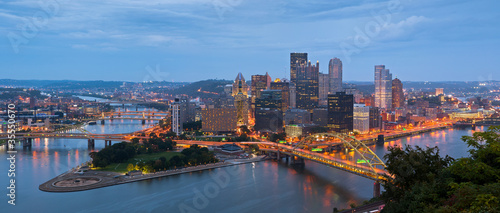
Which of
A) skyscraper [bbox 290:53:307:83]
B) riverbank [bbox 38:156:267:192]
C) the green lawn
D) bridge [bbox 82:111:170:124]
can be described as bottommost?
riverbank [bbox 38:156:267:192]

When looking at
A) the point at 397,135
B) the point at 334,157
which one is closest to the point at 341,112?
the point at 397,135

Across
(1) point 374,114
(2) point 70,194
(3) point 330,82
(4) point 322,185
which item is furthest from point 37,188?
(3) point 330,82

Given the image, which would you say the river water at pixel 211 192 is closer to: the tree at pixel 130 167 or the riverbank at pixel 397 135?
the tree at pixel 130 167

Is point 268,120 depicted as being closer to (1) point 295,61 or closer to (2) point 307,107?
(2) point 307,107

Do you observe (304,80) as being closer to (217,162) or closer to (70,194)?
(217,162)

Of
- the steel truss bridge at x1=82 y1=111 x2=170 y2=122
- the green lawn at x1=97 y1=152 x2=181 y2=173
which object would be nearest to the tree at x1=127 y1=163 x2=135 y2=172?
the green lawn at x1=97 y1=152 x2=181 y2=173

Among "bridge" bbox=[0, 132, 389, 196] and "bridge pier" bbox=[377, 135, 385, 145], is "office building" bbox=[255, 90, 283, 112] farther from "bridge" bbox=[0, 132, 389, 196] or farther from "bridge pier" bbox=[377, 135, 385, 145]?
"bridge" bbox=[0, 132, 389, 196]

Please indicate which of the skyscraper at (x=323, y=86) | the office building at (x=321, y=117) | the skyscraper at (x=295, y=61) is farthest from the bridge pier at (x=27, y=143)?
the skyscraper at (x=295, y=61)
